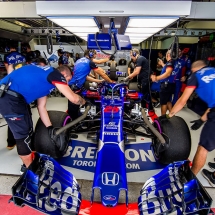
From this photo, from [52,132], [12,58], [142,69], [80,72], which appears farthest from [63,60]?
[52,132]

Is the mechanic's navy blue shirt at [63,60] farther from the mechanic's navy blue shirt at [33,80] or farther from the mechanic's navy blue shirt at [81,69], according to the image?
the mechanic's navy blue shirt at [33,80]

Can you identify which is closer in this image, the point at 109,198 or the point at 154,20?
the point at 109,198

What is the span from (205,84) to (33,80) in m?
1.68

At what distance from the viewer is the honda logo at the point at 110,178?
1420 mm

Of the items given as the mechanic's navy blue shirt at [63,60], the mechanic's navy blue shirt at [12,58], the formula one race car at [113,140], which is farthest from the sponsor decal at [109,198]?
the mechanic's navy blue shirt at [63,60]

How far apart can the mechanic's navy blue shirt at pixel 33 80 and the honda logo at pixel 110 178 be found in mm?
913

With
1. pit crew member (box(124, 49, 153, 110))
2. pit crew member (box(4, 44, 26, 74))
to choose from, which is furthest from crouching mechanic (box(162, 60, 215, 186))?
pit crew member (box(4, 44, 26, 74))

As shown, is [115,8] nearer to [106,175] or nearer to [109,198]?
[106,175]

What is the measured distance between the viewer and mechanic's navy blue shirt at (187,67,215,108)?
1.80 m

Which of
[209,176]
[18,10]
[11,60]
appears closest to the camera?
[209,176]

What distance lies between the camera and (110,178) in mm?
1454

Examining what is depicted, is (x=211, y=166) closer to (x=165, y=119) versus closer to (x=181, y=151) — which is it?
(x=181, y=151)

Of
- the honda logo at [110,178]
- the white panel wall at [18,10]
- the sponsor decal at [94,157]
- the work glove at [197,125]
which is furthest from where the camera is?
Answer: the white panel wall at [18,10]

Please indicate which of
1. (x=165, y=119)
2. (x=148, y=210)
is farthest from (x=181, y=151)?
(x=148, y=210)
